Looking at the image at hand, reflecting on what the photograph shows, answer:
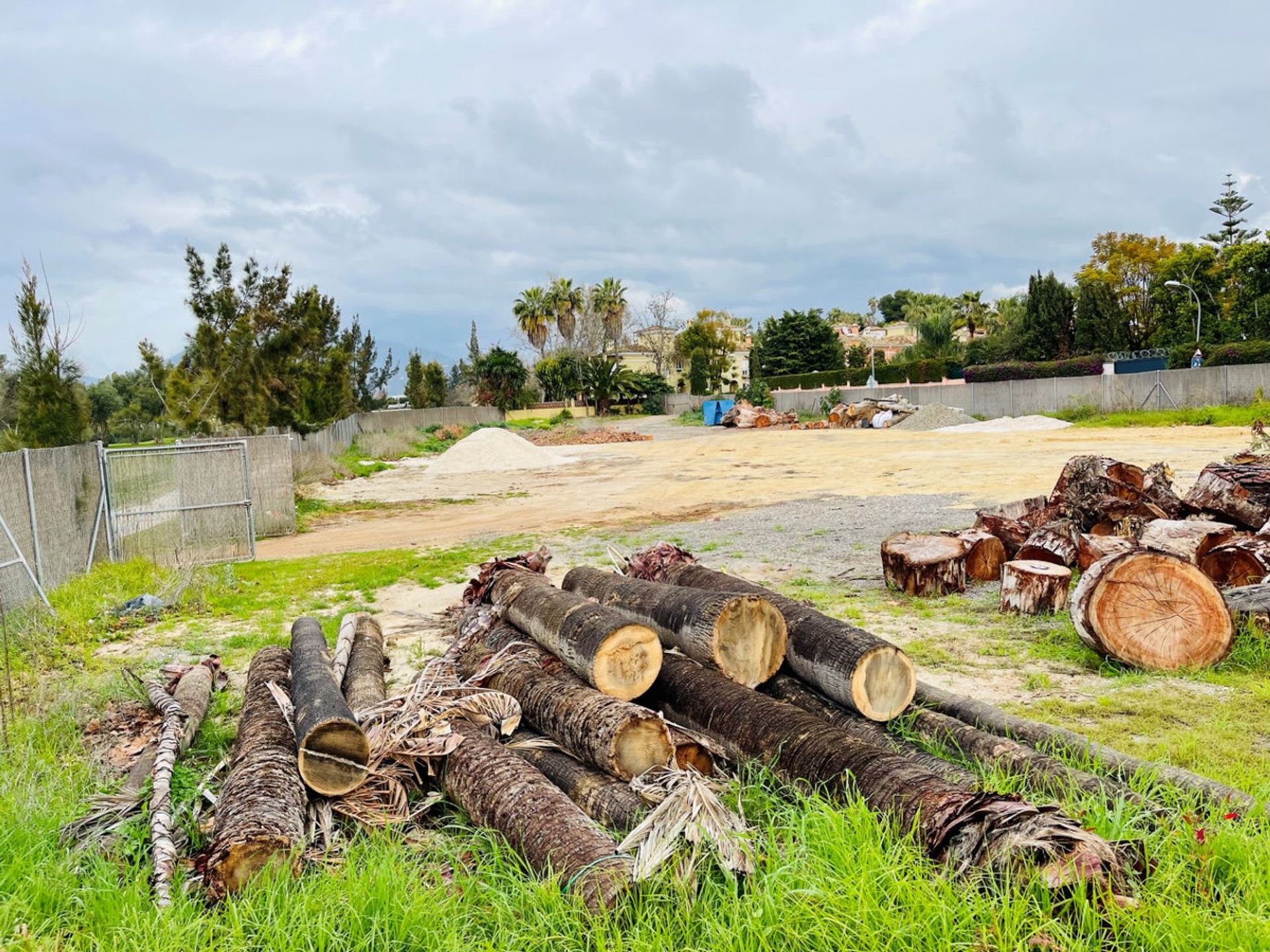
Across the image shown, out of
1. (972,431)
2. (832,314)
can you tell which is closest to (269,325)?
(972,431)

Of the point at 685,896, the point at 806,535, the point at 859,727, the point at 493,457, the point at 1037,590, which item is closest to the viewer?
the point at 685,896

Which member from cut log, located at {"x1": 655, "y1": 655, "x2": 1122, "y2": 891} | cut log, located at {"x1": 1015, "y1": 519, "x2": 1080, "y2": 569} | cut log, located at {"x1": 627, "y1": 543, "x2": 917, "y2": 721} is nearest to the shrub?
cut log, located at {"x1": 1015, "y1": 519, "x2": 1080, "y2": 569}

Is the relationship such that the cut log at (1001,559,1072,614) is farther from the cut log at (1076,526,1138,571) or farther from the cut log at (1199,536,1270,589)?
the cut log at (1199,536,1270,589)

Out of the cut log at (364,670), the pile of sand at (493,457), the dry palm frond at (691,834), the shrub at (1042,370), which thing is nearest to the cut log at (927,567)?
the cut log at (364,670)

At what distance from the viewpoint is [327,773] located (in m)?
3.87

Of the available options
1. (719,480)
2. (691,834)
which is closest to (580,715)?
(691,834)

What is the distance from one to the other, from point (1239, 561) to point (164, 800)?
7.53 m

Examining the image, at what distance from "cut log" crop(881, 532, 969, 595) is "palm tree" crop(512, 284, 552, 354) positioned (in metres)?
66.5

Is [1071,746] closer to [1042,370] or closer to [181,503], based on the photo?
[181,503]

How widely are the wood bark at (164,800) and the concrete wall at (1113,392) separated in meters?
34.0

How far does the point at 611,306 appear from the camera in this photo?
75188 mm

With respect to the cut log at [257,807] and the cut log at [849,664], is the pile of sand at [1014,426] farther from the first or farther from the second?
the cut log at [257,807]

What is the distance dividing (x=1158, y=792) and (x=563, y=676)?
2789 mm

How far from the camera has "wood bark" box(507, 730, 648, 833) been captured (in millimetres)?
3648
